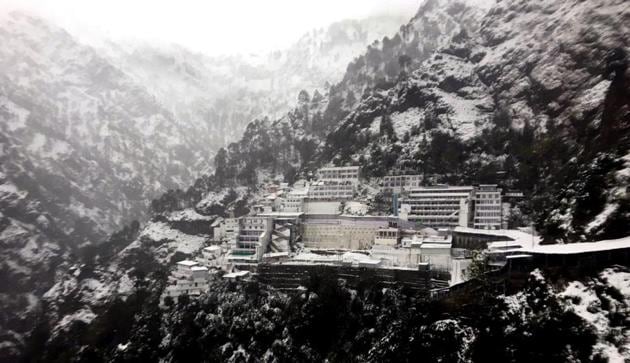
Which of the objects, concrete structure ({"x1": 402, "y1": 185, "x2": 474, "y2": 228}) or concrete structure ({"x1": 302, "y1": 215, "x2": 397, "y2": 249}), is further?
concrete structure ({"x1": 302, "y1": 215, "x2": 397, "y2": 249})

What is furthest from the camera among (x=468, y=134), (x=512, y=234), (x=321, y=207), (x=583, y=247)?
(x=468, y=134)

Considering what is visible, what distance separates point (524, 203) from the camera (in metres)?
90.4

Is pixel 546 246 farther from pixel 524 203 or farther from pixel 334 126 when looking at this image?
pixel 334 126

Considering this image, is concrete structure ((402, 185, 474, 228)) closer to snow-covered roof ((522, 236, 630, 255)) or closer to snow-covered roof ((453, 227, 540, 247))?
snow-covered roof ((453, 227, 540, 247))

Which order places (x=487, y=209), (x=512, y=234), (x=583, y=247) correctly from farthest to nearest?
(x=487, y=209), (x=512, y=234), (x=583, y=247)

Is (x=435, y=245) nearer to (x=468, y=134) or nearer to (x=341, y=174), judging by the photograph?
(x=468, y=134)

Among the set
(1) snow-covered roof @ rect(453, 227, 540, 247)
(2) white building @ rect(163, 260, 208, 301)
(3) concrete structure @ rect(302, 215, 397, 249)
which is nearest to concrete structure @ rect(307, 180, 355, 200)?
(3) concrete structure @ rect(302, 215, 397, 249)

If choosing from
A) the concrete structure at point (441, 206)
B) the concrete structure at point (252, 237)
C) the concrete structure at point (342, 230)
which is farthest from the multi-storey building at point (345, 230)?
the concrete structure at point (252, 237)

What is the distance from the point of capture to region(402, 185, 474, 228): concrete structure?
91.9m

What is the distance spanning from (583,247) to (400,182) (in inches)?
1869

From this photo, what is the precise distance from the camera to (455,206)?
93500mm

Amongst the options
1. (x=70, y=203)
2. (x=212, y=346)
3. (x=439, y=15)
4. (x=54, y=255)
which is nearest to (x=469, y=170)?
(x=212, y=346)

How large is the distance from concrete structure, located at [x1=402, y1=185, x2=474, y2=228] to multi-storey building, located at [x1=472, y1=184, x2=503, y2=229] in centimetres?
143

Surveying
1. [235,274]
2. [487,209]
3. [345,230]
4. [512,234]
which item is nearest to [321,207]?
[345,230]
